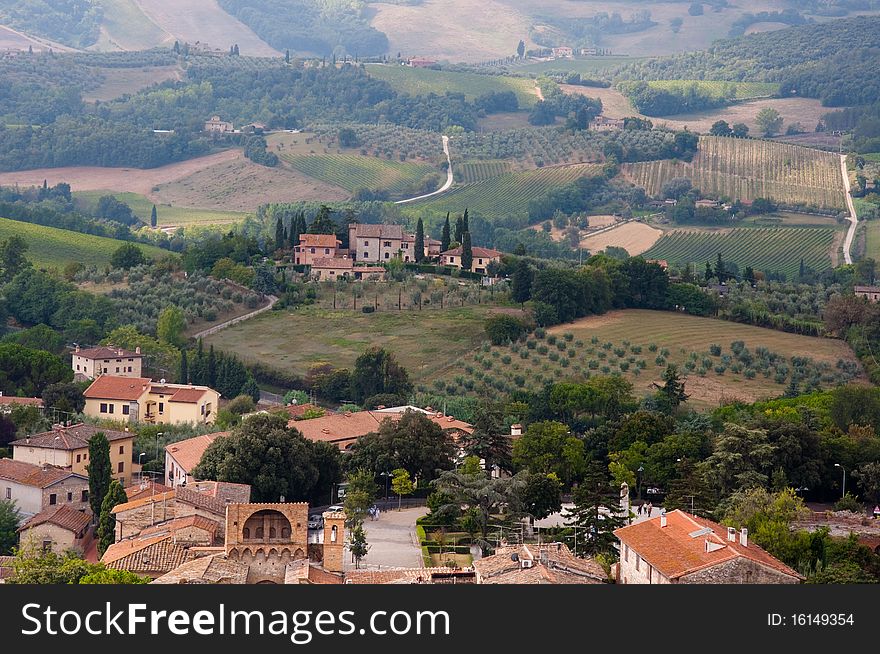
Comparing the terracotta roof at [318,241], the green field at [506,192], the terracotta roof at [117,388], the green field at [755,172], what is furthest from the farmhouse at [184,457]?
the green field at [755,172]

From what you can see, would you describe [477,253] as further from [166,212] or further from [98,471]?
[166,212]

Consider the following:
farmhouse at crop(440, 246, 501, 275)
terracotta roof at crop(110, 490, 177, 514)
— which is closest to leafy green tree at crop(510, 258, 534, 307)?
farmhouse at crop(440, 246, 501, 275)

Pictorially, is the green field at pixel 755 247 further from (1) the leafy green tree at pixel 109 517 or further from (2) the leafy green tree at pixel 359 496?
(1) the leafy green tree at pixel 109 517

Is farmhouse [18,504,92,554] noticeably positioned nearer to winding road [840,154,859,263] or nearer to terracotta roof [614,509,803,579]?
terracotta roof [614,509,803,579]

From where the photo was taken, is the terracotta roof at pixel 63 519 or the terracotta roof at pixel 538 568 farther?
the terracotta roof at pixel 63 519

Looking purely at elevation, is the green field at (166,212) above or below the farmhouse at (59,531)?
below

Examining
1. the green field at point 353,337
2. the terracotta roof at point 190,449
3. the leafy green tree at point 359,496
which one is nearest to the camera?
the leafy green tree at point 359,496

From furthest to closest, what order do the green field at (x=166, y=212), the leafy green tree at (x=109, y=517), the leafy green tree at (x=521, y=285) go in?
the green field at (x=166, y=212) < the leafy green tree at (x=521, y=285) < the leafy green tree at (x=109, y=517)
